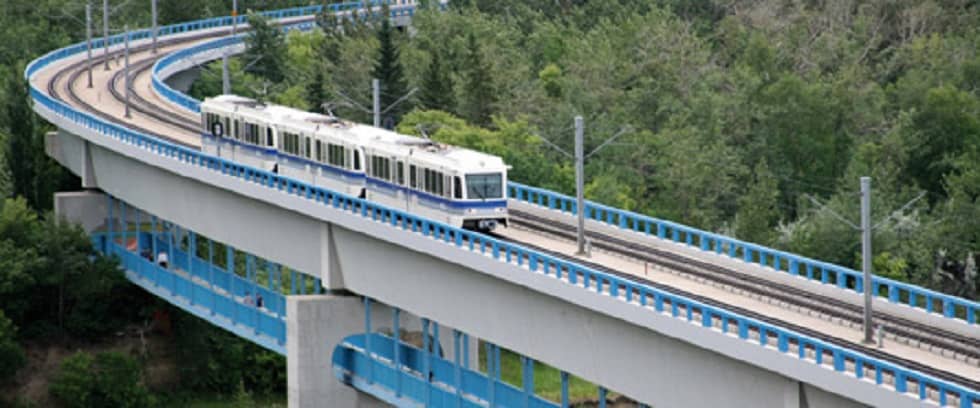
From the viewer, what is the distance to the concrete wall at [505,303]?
4562 centimetres

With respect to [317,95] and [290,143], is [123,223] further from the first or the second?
[317,95]

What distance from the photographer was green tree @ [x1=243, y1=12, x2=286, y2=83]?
12406cm

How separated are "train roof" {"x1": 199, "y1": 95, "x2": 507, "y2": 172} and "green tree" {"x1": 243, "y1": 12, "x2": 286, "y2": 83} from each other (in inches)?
1743

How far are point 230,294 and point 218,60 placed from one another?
4765 centimetres

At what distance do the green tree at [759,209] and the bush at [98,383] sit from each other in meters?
27.0

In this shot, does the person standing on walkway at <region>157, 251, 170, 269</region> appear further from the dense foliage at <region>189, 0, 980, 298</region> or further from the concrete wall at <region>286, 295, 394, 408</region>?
the concrete wall at <region>286, 295, 394, 408</region>

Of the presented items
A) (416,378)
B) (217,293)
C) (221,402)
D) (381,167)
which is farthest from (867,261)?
(221,402)

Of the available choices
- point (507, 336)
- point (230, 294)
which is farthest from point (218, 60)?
point (507, 336)

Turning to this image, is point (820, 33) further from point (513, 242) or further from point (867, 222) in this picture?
point (867, 222)

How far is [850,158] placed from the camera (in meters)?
96.4

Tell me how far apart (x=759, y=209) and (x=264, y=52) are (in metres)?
45.0

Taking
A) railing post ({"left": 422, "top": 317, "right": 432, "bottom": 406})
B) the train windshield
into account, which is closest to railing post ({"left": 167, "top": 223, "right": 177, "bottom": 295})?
railing post ({"left": 422, "top": 317, "right": 432, "bottom": 406})

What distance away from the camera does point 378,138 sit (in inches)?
2606

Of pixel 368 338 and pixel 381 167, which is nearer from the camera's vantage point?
pixel 368 338
